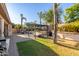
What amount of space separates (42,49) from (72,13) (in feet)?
2.49

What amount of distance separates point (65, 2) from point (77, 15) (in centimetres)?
29

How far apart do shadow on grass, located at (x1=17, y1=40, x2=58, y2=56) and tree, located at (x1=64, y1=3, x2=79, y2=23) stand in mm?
583

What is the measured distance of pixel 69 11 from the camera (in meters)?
3.32

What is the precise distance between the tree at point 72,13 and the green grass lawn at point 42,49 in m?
0.46

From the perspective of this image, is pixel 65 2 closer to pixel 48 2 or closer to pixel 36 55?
pixel 48 2

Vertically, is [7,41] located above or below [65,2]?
below

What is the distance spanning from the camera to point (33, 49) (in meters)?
3.30

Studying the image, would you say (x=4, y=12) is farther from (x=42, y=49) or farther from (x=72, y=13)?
(x=72, y=13)

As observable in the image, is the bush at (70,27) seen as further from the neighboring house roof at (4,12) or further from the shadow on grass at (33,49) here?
the neighboring house roof at (4,12)

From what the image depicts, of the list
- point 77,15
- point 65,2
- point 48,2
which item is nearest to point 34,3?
point 48,2

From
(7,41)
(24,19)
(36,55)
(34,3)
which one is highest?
(34,3)

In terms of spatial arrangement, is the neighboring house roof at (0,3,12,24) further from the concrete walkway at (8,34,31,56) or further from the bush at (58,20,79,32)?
the bush at (58,20,79,32)

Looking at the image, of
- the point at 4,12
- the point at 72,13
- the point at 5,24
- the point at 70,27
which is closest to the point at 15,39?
the point at 5,24

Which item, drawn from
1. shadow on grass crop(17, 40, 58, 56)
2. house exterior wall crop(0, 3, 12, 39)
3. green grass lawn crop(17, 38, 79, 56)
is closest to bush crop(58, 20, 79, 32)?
green grass lawn crop(17, 38, 79, 56)
